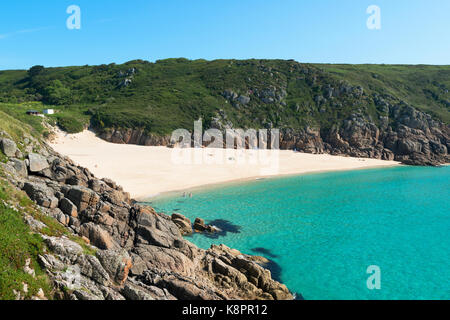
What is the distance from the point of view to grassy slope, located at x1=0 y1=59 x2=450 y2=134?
260ft

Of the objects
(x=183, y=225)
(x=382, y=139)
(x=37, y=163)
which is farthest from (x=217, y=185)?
(x=382, y=139)

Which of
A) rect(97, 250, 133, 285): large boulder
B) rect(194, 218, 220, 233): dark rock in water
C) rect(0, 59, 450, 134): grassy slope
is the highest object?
rect(0, 59, 450, 134): grassy slope

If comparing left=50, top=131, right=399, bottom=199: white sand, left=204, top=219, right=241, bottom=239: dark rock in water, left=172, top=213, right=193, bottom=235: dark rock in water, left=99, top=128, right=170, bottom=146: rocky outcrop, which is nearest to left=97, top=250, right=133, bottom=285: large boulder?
left=172, top=213, right=193, bottom=235: dark rock in water

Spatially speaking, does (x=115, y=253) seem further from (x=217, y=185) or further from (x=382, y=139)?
(x=382, y=139)

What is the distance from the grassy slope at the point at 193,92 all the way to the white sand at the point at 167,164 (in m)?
10.2

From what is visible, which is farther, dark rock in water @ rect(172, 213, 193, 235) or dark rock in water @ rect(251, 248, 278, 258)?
dark rock in water @ rect(172, 213, 193, 235)

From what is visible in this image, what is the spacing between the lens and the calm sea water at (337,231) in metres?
18.8

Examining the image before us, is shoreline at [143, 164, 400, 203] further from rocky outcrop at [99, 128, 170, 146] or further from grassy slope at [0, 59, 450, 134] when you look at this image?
grassy slope at [0, 59, 450, 134]

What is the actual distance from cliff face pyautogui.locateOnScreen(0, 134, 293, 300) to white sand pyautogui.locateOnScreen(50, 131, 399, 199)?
17991 mm

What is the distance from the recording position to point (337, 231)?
27.7m

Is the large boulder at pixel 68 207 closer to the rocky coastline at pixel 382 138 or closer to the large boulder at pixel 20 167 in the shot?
the large boulder at pixel 20 167
